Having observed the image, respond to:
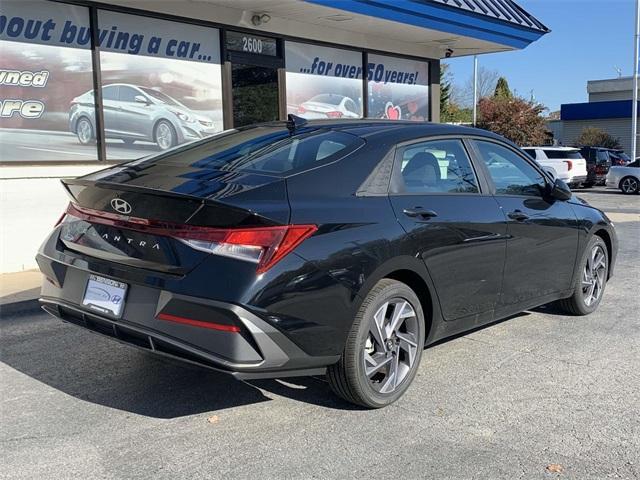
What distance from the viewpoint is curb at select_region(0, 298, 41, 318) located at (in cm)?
595

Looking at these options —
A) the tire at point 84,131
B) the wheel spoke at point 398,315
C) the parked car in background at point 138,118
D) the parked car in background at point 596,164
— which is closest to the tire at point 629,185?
the parked car in background at point 596,164

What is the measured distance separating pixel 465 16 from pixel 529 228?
24.8 ft

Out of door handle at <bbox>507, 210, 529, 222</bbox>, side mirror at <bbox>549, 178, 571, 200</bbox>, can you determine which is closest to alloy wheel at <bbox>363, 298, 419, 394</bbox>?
door handle at <bbox>507, 210, 529, 222</bbox>

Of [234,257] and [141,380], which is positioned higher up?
[234,257]

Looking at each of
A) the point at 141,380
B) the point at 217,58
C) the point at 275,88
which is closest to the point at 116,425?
the point at 141,380

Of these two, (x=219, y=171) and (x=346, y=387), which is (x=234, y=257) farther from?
(x=346, y=387)

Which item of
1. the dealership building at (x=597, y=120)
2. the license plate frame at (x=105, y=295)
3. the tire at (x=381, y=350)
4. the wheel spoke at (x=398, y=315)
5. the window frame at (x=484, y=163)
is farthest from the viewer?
the dealership building at (x=597, y=120)

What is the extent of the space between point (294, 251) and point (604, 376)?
254 centimetres

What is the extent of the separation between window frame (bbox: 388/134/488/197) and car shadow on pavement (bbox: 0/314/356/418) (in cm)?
136

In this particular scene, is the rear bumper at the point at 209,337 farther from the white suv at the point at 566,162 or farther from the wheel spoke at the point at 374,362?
the white suv at the point at 566,162

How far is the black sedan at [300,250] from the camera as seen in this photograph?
10.4 feet

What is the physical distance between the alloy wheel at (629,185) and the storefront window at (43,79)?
19582mm

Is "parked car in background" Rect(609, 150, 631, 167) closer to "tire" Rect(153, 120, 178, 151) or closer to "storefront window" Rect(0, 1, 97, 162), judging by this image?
"tire" Rect(153, 120, 178, 151)

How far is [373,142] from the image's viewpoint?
4.01 meters
